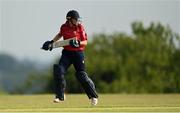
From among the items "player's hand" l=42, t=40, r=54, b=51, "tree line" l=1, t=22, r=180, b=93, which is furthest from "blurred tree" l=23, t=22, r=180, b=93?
"player's hand" l=42, t=40, r=54, b=51

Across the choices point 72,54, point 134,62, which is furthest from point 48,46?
point 134,62

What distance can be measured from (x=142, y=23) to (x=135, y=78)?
1614 cm

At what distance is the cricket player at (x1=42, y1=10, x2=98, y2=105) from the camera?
19578 mm

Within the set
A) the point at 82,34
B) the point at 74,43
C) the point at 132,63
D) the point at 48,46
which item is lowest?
the point at 132,63

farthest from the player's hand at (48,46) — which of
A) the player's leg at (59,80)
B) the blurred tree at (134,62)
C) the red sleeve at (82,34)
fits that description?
the blurred tree at (134,62)

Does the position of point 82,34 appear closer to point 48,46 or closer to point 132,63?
point 48,46

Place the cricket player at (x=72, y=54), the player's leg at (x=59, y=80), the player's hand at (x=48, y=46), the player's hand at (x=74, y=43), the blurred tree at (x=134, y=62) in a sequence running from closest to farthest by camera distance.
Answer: the player's hand at (x=74, y=43), the cricket player at (x=72, y=54), the player's leg at (x=59, y=80), the player's hand at (x=48, y=46), the blurred tree at (x=134, y=62)

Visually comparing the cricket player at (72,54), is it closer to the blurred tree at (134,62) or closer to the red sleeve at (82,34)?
the red sleeve at (82,34)

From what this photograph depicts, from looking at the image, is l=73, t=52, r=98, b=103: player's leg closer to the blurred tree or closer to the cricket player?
the cricket player

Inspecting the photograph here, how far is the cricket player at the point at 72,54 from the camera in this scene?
19.6 metres

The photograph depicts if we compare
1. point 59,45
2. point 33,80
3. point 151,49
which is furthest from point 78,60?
point 33,80

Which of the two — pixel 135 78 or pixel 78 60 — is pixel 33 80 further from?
pixel 78 60

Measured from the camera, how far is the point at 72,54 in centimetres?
1983

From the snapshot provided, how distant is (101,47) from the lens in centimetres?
11650
